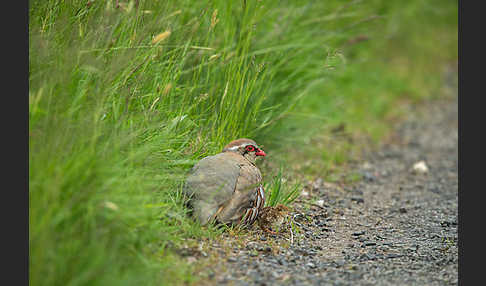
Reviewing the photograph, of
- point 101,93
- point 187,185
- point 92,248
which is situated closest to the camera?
point 92,248

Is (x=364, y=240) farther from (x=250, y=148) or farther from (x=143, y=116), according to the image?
(x=143, y=116)

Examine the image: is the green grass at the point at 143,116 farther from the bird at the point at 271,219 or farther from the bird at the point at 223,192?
the bird at the point at 271,219

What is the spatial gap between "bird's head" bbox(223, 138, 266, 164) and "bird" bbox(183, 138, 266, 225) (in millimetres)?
230

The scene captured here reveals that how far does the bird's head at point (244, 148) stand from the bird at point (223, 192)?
230 millimetres

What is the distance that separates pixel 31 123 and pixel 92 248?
88 cm

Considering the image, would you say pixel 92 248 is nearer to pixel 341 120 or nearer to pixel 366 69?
pixel 341 120

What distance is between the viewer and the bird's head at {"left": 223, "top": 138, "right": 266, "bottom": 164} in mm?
4473

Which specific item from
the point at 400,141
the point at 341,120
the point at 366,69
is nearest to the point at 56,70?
the point at 341,120

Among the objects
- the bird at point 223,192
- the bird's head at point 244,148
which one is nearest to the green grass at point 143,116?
the bird at point 223,192

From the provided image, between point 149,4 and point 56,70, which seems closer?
point 56,70

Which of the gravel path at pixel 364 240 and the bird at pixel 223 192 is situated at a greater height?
the bird at pixel 223 192

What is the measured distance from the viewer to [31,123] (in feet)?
11.1

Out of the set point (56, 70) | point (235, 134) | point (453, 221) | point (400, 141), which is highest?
point (56, 70)

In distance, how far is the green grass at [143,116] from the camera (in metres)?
3.07
